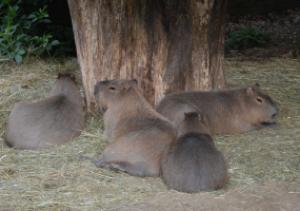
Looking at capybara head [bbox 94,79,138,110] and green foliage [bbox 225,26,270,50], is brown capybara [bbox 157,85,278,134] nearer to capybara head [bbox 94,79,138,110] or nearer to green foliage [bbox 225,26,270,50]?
capybara head [bbox 94,79,138,110]

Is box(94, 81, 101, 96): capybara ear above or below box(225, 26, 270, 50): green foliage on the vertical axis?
above

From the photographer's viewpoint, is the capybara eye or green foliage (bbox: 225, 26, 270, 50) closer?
the capybara eye

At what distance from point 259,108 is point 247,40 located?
448 cm

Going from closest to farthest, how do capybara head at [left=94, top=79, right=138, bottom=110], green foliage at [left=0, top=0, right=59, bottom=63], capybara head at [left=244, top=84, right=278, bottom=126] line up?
capybara head at [left=94, top=79, right=138, bottom=110], capybara head at [left=244, top=84, right=278, bottom=126], green foliage at [left=0, top=0, right=59, bottom=63]

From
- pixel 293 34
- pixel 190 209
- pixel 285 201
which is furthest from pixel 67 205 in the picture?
pixel 293 34

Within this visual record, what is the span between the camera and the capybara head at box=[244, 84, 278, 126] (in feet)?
22.0

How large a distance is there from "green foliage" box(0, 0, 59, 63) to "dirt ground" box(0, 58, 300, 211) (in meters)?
2.11

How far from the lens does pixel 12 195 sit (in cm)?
508

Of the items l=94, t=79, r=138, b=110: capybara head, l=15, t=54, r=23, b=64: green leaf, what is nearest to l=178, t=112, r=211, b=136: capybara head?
l=94, t=79, r=138, b=110: capybara head

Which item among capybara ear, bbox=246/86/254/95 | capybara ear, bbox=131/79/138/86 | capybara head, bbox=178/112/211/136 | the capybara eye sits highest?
capybara ear, bbox=131/79/138/86

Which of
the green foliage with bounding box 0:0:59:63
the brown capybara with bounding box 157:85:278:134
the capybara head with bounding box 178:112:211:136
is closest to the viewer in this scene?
the capybara head with bounding box 178:112:211:136

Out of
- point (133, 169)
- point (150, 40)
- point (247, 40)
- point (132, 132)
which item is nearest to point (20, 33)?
point (150, 40)

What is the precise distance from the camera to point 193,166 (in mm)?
4988

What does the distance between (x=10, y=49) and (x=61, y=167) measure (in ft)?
13.3
